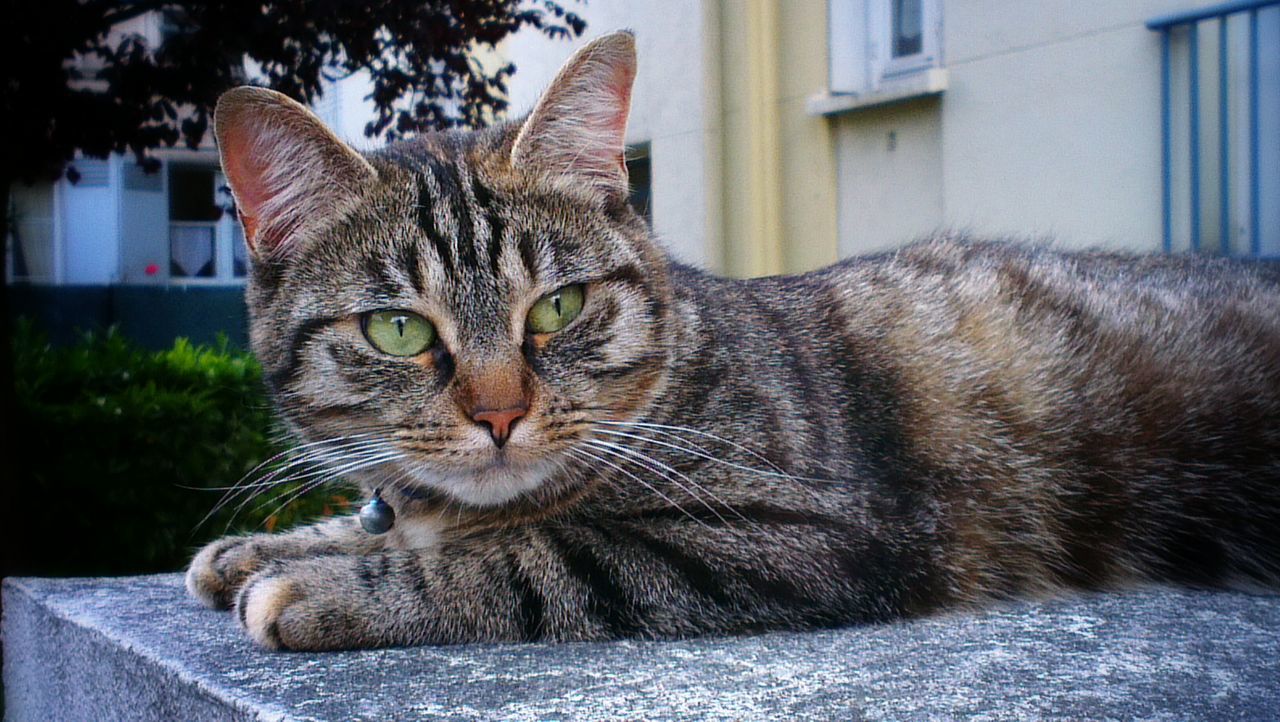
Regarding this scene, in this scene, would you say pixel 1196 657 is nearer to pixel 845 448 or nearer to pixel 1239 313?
pixel 845 448

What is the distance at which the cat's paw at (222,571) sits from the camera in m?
1.82

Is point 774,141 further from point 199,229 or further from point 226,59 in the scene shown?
point 199,229

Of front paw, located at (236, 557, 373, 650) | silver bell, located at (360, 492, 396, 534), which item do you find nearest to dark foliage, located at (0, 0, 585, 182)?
silver bell, located at (360, 492, 396, 534)

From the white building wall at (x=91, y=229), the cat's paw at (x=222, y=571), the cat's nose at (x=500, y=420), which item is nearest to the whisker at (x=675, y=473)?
the cat's nose at (x=500, y=420)

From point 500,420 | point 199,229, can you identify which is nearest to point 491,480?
point 500,420

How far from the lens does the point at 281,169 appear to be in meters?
1.65

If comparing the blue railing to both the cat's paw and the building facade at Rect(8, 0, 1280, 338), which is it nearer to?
the building facade at Rect(8, 0, 1280, 338)

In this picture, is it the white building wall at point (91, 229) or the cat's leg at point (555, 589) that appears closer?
the cat's leg at point (555, 589)

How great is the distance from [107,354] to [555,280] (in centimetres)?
247

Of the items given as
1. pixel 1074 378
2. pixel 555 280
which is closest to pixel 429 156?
pixel 555 280

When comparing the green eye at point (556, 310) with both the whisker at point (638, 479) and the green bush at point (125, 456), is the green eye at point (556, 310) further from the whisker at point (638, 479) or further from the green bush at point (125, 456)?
the green bush at point (125, 456)

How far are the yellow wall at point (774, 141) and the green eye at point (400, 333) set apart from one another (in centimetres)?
103

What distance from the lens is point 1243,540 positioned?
191cm

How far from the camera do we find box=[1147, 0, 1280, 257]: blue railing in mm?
2318
